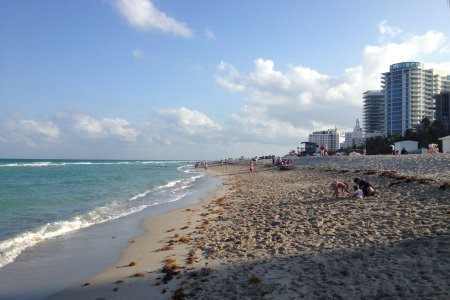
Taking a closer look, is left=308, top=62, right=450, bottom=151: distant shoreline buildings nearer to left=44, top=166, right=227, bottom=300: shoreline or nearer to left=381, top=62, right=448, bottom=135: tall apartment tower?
left=381, top=62, right=448, bottom=135: tall apartment tower

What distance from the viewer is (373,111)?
157m

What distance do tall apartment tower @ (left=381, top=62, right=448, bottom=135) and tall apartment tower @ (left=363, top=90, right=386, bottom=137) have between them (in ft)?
57.1

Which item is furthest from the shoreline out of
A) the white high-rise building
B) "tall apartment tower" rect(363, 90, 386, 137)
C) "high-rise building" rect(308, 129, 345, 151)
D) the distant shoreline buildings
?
"high-rise building" rect(308, 129, 345, 151)

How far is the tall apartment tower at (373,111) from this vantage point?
509 feet

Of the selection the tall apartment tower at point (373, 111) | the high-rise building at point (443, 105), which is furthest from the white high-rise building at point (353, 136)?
the high-rise building at point (443, 105)

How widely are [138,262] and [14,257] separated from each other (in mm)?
3257

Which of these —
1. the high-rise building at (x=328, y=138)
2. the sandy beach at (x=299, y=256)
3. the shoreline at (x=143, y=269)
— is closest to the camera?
the sandy beach at (x=299, y=256)

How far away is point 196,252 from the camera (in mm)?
8328

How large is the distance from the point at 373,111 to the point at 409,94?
28.0 m

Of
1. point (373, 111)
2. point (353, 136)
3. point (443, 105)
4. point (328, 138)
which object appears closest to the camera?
point (443, 105)

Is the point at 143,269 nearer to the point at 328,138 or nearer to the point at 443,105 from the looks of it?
the point at 443,105

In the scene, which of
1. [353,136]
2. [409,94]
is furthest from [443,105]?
[353,136]

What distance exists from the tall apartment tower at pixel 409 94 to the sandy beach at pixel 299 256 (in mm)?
130961

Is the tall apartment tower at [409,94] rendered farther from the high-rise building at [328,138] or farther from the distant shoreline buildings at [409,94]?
the high-rise building at [328,138]
